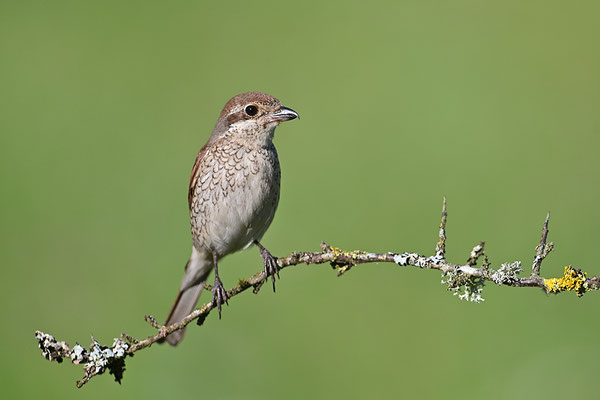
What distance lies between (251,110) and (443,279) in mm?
1919

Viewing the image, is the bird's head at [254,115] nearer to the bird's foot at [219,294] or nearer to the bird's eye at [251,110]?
the bird's eye at [251,110]

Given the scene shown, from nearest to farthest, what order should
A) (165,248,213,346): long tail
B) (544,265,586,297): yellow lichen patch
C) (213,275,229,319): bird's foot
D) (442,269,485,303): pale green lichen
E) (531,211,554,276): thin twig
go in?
(544,265,586,297): yellow lichen patch < (531,211,554,276): thin twig < (442,269,485,303): pale green lichen < (213,275,229,319): bird's foot < (165,248,213,346): long tail

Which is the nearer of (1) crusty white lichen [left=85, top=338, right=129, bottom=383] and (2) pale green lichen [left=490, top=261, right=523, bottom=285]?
(2) pale green lichen [left=490, top=261, right=523, bottom=285]

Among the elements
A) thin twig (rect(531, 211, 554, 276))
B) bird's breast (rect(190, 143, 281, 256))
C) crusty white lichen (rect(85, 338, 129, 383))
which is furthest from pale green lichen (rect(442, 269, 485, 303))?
bird's breast (rect(190, 143, 281, 256))

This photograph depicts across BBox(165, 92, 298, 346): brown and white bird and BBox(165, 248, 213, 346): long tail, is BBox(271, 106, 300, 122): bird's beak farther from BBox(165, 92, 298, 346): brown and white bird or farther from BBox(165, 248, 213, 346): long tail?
BBox(165, 248, 213, 346): long tail

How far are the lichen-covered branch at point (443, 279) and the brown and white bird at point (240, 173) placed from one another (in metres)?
0.90

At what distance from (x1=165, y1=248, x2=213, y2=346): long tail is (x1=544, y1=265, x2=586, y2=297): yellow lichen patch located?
2.81m

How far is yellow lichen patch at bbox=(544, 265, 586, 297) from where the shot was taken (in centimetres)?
247

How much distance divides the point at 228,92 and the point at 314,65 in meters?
1.44

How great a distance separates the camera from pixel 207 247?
4754 mm

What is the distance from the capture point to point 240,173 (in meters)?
4.35

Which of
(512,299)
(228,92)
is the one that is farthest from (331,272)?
(228,92)

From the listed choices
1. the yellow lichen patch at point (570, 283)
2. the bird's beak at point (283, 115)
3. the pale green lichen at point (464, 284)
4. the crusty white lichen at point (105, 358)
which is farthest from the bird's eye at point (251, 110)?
the yellow lichen patch at point (570, 283)

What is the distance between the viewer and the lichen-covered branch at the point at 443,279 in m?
2.54
